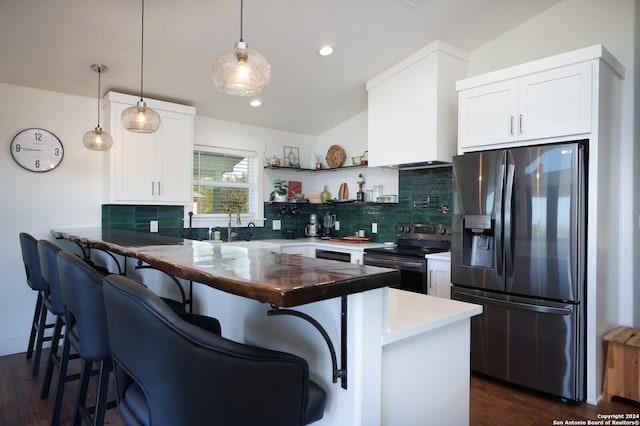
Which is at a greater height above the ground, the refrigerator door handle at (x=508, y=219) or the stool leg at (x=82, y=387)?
the refrigerator door handle at (x=508, y=219)

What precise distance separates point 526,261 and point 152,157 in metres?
3.33

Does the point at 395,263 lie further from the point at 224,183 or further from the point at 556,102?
the point at 224,183

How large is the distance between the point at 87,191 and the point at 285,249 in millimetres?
2051

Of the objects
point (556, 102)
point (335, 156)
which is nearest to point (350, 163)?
point (335, 156)

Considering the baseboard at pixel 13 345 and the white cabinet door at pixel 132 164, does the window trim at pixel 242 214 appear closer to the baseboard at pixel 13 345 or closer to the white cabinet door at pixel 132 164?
the white cabinet door at pixel 132 164

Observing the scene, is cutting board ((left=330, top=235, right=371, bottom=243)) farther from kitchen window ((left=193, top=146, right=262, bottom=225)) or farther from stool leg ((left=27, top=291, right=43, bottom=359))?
stool leg ((left=27, top=291, right=43, bottom=359))

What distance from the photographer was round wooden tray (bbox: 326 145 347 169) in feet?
16.4

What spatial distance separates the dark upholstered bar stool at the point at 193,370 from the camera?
29.4 inches

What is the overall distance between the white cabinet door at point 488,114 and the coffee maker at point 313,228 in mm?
2534

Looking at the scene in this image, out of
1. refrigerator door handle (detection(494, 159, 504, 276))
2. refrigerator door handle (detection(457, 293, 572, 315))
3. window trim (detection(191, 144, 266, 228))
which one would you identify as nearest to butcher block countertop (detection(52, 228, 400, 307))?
refrigerator door handle (detection(494, 159, 504, 276))

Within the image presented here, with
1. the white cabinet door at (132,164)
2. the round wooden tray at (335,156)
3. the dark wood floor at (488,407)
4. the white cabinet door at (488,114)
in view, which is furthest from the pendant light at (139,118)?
the round wooden tray at (335,156)

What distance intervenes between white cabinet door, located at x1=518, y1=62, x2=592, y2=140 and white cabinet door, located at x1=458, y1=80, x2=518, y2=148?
0.06m

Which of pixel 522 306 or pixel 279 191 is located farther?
pixel 279 191

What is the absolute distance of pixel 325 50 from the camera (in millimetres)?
3322
